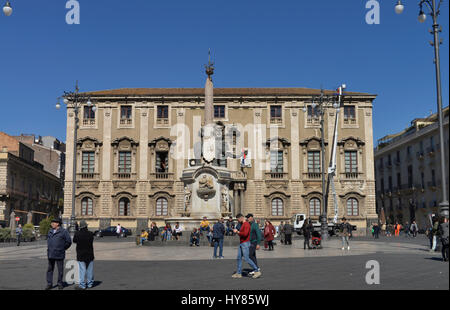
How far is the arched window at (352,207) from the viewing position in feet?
157

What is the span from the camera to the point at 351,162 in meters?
48.4

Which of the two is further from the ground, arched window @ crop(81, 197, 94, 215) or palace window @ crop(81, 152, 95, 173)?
palace window @ crop(81, 152, 95, 173)

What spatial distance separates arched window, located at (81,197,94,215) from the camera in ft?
157

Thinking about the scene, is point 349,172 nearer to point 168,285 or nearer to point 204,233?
point 204,233

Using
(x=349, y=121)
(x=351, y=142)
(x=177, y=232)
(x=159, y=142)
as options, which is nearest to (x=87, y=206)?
(x=159, y=142)

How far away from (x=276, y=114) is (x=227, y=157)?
6.48 meters

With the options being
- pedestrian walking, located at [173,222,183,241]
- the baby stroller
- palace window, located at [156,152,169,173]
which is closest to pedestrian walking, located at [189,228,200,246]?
pedestrian walking, located at [173,222,183,241]

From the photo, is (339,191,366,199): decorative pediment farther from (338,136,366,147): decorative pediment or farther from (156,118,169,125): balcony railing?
(156,118,169,125): balcony railing

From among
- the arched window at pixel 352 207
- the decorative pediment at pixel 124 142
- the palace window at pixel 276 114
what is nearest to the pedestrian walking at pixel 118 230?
the decorative pediment at pixel 124 142

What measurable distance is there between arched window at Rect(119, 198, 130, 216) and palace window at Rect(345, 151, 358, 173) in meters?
21.1

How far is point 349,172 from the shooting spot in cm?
4800

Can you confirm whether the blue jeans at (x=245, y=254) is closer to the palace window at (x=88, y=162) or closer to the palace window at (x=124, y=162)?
the palace window at (x=124, y=162)

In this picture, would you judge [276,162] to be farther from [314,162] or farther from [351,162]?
[351,162]
